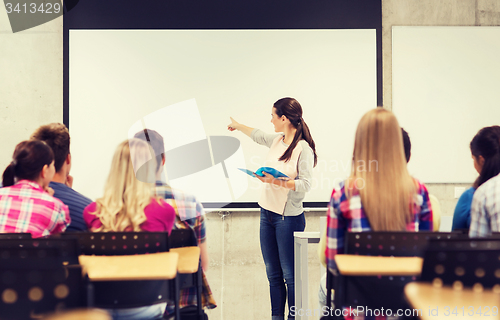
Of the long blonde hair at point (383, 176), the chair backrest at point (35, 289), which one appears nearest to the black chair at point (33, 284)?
the chair backrest at point (35, 289)

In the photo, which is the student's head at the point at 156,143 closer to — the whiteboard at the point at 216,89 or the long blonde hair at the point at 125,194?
the long blonde hair at the point at 125,194

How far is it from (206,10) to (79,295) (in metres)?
2.88

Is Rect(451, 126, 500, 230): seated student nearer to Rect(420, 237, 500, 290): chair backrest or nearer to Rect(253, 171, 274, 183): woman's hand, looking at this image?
Rect(420, 237, 500, 290): chair backrest

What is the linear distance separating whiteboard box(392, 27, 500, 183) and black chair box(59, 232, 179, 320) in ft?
9.25

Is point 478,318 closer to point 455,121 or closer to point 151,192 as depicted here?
point 151,192

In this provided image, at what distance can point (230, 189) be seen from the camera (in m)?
3.27

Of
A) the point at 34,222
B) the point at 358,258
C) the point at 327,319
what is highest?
the point at 34,222

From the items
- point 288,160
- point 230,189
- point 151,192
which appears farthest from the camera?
point 230,189

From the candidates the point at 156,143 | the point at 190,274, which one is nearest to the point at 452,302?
the point at 190,274

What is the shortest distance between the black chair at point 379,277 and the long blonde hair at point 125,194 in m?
0.79

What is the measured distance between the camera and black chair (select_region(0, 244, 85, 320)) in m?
1.07

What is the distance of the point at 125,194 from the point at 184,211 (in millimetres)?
276

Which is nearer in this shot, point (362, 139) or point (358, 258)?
point (358, 258)

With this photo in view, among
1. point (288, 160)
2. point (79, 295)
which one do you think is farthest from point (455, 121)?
point (79, 295)
